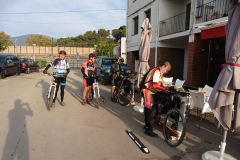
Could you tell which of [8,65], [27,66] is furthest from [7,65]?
[27,66]

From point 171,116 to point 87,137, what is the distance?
6.43 feet

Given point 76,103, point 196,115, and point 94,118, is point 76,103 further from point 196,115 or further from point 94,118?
point 196,115

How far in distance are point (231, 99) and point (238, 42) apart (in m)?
0.91

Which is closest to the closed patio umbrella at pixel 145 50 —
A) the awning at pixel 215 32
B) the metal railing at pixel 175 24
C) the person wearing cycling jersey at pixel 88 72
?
the person wearing cycling jersey at pixel 88 72

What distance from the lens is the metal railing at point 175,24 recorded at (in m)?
12.7

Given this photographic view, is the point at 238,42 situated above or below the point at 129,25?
below

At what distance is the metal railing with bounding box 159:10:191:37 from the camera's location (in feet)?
41.6

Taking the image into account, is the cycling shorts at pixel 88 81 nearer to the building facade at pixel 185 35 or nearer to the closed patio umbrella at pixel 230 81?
the building facade at pixel 185 35

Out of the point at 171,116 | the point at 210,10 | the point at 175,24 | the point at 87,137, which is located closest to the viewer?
the point at 171,116

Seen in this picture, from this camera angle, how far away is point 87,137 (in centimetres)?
416

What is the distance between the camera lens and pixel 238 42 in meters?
2.79

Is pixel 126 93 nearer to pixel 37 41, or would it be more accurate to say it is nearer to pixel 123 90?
pixel 123 90

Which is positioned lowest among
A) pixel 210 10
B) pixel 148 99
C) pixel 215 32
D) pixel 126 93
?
pixel 126 93

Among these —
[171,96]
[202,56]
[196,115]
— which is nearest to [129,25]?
[202,56]
